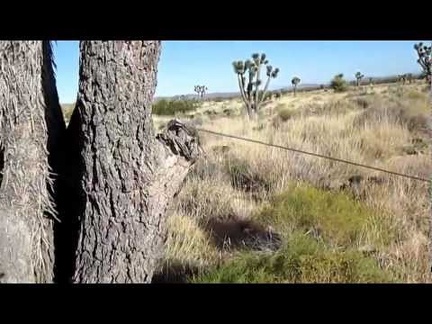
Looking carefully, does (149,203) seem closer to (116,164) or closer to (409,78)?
(116,164)

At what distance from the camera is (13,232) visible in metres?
2.72

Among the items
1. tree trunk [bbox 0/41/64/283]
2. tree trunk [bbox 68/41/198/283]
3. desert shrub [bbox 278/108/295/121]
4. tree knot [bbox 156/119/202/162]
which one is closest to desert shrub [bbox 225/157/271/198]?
tree knot [bbox 156/119/202/162]

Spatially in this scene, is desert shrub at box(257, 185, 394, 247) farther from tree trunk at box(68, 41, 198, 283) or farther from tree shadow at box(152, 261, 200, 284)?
tree trunk at box(68, 41, 198, 283)

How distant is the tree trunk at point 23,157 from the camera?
267 centimetres

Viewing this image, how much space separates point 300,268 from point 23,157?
5.79 feet

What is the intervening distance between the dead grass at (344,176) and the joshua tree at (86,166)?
49.5 inches

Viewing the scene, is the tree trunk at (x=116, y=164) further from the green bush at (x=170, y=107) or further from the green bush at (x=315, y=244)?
the green bush at (x=170, y=107)

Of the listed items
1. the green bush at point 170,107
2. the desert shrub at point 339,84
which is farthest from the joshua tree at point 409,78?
the green bush at point 170,107

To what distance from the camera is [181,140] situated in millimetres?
3000

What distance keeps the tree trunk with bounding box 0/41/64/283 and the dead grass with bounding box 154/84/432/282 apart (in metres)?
1.46

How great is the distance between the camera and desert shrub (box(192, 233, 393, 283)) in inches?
137
